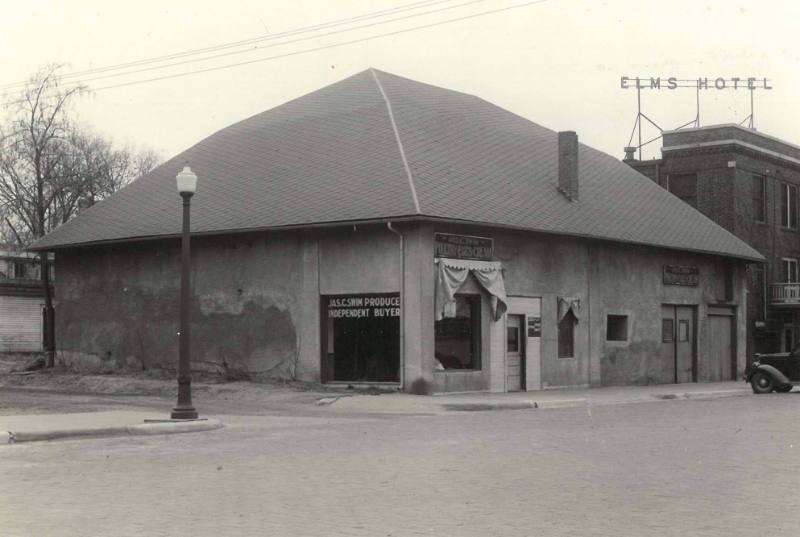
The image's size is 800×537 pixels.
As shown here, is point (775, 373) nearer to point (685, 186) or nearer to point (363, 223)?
point (363, 223)

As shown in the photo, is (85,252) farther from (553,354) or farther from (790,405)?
(790,405)

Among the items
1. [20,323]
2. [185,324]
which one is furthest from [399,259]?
[20,323]

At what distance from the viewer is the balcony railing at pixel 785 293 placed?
155 ft

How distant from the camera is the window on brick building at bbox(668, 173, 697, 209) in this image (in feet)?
154

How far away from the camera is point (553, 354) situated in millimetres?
29953

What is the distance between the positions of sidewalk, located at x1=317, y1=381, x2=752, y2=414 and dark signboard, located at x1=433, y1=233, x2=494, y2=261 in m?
3.48

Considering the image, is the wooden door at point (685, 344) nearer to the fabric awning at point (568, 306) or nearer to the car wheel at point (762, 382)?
the car wheel at point (762, 382)

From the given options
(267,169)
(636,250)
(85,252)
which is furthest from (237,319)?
(636,250)

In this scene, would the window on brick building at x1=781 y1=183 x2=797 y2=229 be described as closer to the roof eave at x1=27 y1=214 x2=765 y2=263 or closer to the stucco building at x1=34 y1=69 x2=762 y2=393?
the stucco building at x1=34 y1=69 x2=762 y2=393

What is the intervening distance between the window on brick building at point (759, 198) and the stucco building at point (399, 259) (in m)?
10.4

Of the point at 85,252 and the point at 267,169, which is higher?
the point at 267,169

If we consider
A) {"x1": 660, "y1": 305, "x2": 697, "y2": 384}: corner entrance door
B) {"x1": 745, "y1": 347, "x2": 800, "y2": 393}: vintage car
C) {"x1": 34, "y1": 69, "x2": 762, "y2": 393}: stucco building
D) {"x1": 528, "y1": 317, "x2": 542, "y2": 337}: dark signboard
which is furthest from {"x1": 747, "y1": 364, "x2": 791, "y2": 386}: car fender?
{"x1": 528, "y1": 317, "x2": 542, "y2": 337}: dark signboard

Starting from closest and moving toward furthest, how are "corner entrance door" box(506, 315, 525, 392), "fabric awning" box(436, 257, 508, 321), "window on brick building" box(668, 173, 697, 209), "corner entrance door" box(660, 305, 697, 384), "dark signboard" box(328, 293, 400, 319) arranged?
1. "fabric awning" box(436, 257, 508, 321)
2. "dark signboard" box(328, 293, 400, 319)
3. "corner entrance door" box(506, 315, 525, 392)
4. "corner entrance door" box(660, 305, 697, 384)
5. "window on brick building" box(668, 173, 697, 209)

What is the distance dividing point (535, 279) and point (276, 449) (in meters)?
16.2
